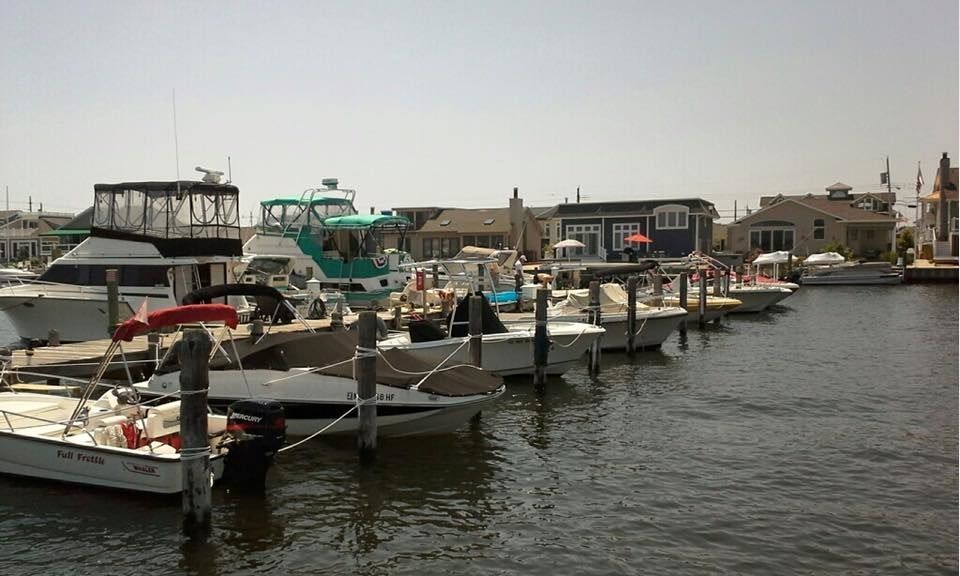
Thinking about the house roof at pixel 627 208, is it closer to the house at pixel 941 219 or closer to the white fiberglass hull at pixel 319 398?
the house at pixel 941 219

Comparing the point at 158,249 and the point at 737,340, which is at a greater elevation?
the point at 158,249

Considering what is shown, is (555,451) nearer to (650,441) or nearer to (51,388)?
(650,441)

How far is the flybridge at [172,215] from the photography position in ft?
84.8

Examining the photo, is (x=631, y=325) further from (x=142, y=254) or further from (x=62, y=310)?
(x=62, y=310)

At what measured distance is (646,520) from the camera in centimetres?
1191

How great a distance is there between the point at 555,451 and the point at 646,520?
3725mm

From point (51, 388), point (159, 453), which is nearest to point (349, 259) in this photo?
point (51, 388)

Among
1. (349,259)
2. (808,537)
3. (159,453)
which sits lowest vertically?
(808,537)

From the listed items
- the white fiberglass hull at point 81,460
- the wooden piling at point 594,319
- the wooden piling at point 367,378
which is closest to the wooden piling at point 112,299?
Answer: the white fiberglass hull at point 81,460

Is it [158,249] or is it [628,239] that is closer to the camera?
[158,249]

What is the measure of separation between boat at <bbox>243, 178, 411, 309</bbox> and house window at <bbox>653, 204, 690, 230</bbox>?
34.6m

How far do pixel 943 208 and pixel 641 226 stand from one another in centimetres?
3344

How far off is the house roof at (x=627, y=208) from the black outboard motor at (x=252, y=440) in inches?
2336

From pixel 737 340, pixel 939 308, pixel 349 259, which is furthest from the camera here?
pixel 939 308
